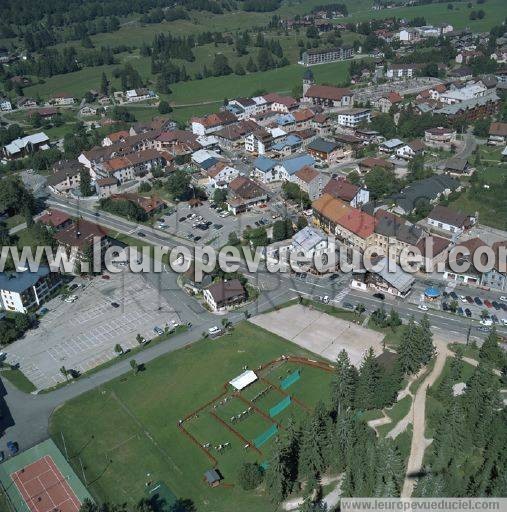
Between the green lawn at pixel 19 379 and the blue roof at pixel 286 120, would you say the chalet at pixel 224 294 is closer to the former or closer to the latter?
the green lawn at pixel 19 379

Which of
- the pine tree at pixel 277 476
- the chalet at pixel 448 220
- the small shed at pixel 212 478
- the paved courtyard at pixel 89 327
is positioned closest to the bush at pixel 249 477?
the pine tree at pixel 277 476

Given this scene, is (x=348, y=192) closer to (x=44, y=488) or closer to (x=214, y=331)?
(x=214, y=331)

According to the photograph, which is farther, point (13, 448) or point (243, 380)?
point (243, 380)

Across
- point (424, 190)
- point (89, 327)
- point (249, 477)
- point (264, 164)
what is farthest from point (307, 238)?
point (249, 477)

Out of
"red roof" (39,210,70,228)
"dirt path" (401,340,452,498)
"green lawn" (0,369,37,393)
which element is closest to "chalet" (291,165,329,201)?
"red roof" (39,210,70,228)

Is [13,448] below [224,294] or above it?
below

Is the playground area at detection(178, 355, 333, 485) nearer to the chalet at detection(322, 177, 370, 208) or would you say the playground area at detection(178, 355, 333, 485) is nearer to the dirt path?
the dirt path
